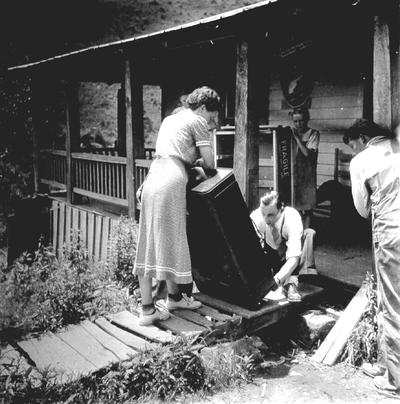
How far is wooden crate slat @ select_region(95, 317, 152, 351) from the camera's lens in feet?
13.5

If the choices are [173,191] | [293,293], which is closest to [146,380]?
[173,191]

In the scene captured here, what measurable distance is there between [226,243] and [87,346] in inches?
61.5

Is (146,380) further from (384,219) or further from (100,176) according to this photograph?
(100,176)

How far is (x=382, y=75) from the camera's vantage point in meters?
4.54

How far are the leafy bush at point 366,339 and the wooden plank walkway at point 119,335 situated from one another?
28.8 inches

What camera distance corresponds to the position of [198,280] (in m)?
5.18

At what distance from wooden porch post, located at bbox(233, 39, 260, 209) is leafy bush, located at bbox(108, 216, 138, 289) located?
2.05 metres

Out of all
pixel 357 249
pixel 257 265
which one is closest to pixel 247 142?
pixel 257 265

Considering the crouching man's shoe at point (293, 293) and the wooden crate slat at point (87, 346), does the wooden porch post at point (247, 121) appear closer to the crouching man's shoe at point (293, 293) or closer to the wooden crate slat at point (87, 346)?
the crouching man's shoe at point (293, 293)

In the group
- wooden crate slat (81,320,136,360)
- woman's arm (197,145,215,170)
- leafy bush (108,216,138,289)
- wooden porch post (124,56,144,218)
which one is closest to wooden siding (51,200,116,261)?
wooden porch post (124,56,144,218)

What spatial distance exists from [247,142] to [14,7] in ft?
50.3

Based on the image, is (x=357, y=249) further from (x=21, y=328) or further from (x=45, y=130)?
(x=45, y=130)

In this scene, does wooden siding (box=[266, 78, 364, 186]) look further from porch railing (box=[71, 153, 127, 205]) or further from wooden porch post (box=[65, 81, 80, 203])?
wooden porch post (box=[65, 81, 80, 203])

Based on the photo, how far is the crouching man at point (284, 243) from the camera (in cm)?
513
